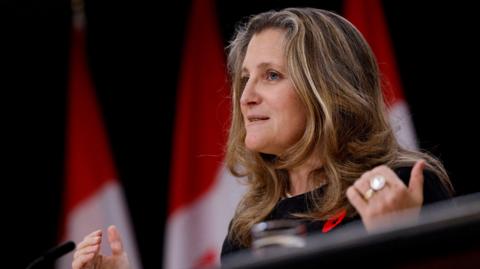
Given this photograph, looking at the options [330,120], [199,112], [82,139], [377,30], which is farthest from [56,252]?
[82,139]

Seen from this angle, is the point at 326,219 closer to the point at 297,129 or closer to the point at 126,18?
the point at 297,129

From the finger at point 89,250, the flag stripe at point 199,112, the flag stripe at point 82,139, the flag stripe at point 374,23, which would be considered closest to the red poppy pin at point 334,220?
the finger at point 89,250

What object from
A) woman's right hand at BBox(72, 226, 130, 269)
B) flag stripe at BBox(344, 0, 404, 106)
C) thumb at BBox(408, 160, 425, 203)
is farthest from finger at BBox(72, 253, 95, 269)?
flag stripe at BBox(344, 0, 404, 106)

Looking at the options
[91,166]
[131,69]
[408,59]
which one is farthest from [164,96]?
[408,59]

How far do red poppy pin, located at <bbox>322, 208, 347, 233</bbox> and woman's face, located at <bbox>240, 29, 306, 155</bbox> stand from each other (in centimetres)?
25

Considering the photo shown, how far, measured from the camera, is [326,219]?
1838 mm

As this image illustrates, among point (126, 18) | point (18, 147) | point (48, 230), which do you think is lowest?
point (48, 230)

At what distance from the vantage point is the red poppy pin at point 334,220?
70.9 inches

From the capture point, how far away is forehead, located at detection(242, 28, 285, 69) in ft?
6.64

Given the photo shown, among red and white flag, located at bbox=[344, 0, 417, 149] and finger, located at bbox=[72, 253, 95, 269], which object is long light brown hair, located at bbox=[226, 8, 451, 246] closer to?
finger, located at bbox=[72, 253, 95, 269]

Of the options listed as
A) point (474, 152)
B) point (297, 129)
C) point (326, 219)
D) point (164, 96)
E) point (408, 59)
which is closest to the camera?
point (326, 219)

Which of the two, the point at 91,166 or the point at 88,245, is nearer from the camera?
the point at 88,245

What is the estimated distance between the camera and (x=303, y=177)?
2027mm

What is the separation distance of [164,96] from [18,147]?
75 cm
